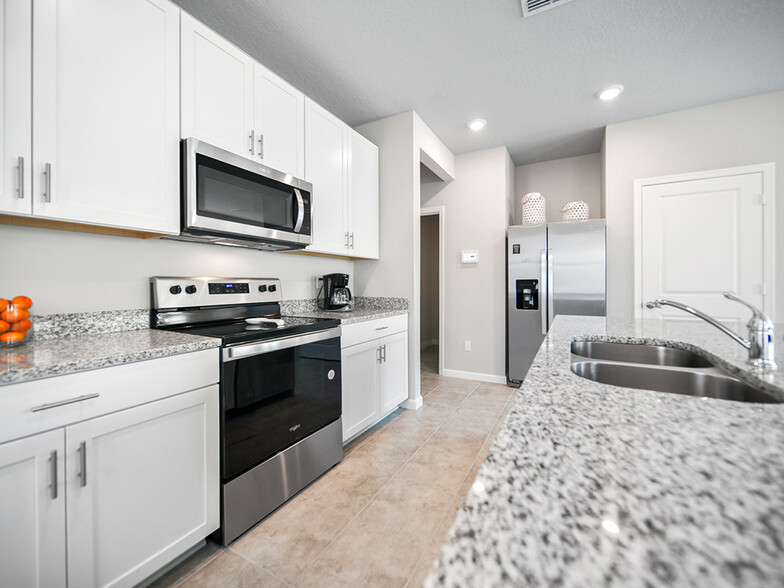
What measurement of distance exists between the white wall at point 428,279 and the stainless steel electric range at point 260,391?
4.06m

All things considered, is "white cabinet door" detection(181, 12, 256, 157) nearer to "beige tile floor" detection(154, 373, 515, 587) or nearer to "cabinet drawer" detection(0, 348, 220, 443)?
"cabinet drawer" detection(0, 348, 220, 443)

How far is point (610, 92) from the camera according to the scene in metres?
2.65

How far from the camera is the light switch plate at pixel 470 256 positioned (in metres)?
3.82

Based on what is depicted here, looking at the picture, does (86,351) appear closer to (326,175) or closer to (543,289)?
Answer: (326,175)

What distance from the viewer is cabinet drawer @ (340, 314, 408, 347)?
2.13m

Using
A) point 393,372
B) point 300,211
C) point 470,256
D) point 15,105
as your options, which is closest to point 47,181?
point 15,105

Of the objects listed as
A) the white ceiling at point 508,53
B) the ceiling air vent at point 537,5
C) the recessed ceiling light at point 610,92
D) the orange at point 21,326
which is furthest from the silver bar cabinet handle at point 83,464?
the recessed ceiling light at point 610,92

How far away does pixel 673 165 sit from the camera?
9.81 ft

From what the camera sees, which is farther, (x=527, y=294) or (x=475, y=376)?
(x=475, y=376)

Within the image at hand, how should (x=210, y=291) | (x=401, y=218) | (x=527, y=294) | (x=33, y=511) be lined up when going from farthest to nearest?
(x=527, y=294) < (x=401, y=218) < (x=210, y=291) < (x=33, y=511)

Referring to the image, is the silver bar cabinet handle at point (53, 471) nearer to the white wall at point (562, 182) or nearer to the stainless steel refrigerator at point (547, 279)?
the stainless steel refrigerator at point (547, 279)

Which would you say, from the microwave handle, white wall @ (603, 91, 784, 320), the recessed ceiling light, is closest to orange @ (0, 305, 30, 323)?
the microwave handle

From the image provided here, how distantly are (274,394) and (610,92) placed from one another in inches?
127

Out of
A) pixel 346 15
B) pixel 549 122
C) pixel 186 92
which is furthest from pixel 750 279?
pixel 186 92
